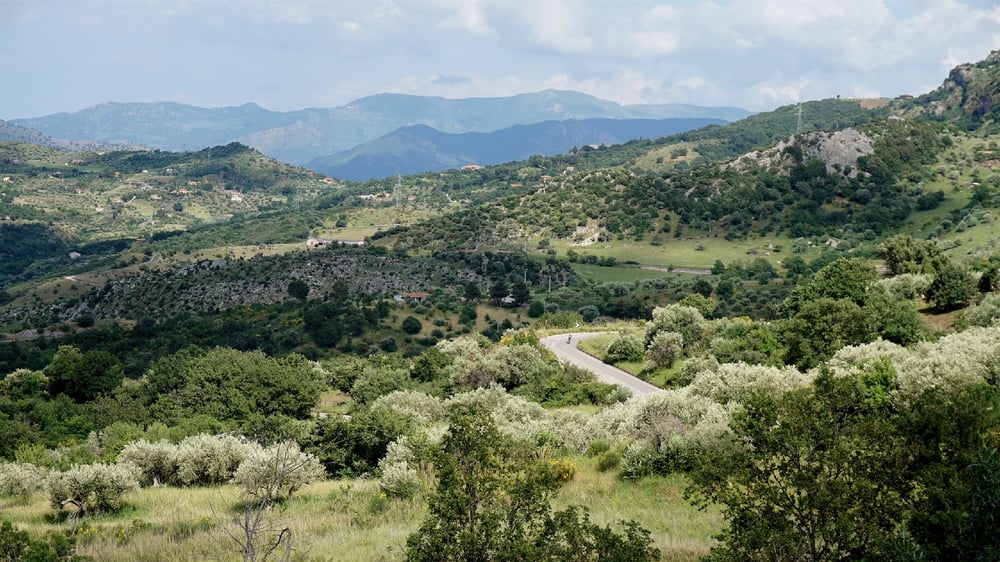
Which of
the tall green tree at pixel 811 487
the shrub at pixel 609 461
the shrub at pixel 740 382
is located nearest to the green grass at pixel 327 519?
the shrub at pixel 609 461

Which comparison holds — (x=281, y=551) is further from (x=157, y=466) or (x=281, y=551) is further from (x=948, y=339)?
(x=948, y=339)

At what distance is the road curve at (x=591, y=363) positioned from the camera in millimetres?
31506

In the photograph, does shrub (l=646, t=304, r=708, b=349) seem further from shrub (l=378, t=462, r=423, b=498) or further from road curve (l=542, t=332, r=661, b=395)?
shrub (l=378, t=462, r=423, b=498)

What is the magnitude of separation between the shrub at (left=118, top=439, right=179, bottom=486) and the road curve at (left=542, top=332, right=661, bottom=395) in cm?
1644

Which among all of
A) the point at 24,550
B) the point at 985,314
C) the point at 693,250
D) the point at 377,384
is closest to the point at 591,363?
the point at 377,384

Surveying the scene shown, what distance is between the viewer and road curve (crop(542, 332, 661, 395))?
31.5m

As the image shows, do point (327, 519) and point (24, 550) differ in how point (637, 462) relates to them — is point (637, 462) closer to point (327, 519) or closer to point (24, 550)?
point (327, 519)

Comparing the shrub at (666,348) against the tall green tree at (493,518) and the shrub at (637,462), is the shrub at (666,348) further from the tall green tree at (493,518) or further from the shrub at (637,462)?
the tall green tree at (493,518)

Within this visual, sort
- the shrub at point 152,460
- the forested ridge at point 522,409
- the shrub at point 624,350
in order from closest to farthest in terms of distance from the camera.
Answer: the forested ridge at point 522,409
the shrub at point 152,460
the shrub at point 624,350

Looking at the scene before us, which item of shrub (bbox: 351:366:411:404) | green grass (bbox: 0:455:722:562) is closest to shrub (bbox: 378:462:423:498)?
green grass (bbox: 0:455:722:562)

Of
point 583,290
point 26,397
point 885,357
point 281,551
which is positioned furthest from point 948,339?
point 583,290

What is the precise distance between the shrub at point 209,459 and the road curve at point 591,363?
1527 cm

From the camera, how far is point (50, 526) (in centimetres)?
1170

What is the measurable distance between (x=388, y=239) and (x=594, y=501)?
10946 cm
